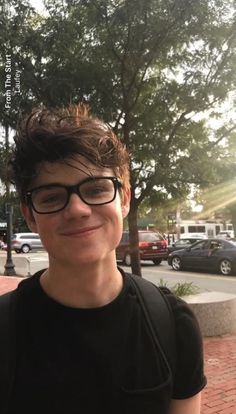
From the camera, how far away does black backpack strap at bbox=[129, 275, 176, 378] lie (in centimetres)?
138

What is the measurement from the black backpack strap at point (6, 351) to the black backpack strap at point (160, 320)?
1.22 ft

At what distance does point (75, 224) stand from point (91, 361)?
369 millimetres

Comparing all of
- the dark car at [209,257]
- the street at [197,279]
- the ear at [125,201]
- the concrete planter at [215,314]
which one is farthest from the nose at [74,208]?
the dark car at [209,257]

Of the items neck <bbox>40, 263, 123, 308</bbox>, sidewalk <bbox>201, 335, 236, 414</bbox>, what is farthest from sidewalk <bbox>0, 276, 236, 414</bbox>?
neck <bbox>40, 263, 123, 308</bbox>

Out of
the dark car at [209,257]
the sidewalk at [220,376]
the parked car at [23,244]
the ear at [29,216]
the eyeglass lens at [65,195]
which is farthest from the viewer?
the parked car at [23,244]

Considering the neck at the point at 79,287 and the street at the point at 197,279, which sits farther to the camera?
the street at the point at 197,279

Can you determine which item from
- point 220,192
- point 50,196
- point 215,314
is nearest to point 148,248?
point 220,192

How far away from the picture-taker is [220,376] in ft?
17.3

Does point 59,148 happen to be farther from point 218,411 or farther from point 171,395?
point 218,411

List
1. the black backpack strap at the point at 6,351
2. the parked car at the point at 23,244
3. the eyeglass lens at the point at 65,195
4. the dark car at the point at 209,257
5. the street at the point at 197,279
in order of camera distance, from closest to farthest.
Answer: the black backpack strap at the point at 6,351 → the eyeglass lens at the point at 65,195 → the street at the point at 197,279 → the dark car at the point at 209,257 → the parked car at the point at 23,244

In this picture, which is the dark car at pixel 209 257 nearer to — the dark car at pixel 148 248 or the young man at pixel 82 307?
the dark car at pixel 148 248

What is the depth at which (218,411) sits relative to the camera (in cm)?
427

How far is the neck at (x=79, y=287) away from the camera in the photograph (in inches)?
55.2

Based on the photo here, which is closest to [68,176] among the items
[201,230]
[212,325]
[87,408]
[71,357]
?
[71,357]
